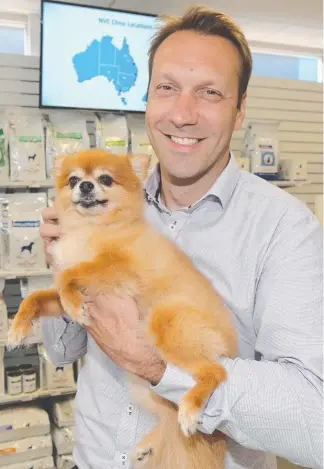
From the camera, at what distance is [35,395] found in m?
3.50

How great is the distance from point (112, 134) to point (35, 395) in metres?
1.99

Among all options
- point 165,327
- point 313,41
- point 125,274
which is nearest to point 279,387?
point 165,327

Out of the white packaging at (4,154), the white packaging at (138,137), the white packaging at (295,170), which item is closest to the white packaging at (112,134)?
the white packaging at (138,137)

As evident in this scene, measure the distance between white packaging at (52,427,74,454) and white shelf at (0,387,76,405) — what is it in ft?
0.84

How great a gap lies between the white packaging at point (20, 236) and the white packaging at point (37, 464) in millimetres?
1351

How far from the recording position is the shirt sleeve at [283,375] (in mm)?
1066

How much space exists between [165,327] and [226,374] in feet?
0.66

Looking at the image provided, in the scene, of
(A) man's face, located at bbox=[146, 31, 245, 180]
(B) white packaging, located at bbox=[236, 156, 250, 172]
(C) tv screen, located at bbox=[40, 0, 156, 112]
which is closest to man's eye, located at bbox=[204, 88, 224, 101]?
(A) man's face, located at bbox=[146, 31, 245, 180]

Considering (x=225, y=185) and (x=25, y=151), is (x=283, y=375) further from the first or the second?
(x=25, y=151)

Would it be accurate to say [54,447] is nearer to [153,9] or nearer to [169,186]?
[169,186]

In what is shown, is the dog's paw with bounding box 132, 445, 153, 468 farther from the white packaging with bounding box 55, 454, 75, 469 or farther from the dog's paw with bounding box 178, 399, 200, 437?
the white packaging with bounding box 55, 454, 75, 469

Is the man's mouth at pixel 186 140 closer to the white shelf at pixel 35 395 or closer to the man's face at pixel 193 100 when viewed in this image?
the man's face at pixel 193 100

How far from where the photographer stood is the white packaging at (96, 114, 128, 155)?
367 centimetres

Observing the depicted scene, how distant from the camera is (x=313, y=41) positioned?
7.65 meters
